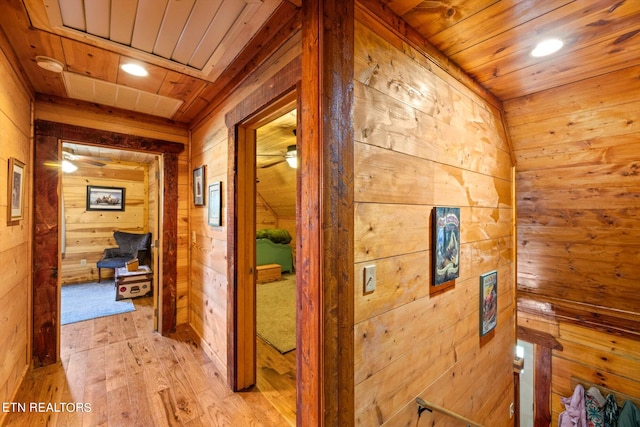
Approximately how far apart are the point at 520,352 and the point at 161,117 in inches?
184

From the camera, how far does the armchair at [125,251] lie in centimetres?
466

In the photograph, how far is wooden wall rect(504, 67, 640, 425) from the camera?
1935mm

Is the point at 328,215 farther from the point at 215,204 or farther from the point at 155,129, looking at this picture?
the point at 155,129

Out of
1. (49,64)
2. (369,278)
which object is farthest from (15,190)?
(369,278)

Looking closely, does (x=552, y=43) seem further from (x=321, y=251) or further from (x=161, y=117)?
(x=161, y=117)

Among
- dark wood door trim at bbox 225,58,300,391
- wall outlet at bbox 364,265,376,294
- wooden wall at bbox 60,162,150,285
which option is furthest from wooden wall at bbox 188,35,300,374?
wooden wall at bbox 60,162,150,285

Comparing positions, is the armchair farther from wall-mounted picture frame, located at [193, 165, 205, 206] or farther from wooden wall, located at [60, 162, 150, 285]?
wall-mounted picture frame, located at [193, 165, 205, 206]

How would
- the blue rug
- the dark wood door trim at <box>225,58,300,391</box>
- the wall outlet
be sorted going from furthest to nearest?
1. the blue rug
2. the dark wood door trim at <box>225,58,300,391</box>
3. the wall outlet

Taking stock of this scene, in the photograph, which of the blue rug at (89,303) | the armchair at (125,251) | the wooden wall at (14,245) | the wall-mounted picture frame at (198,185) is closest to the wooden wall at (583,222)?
the wall-mounted picture frame at (198,185)

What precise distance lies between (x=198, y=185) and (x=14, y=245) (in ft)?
4.20

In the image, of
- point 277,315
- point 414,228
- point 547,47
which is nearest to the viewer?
point 414,228

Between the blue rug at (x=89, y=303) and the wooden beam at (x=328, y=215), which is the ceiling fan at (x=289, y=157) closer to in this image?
the wooden beam at (x=328, y=215)

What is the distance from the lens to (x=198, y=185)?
8.53 ft

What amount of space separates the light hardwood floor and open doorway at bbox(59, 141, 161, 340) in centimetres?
132
